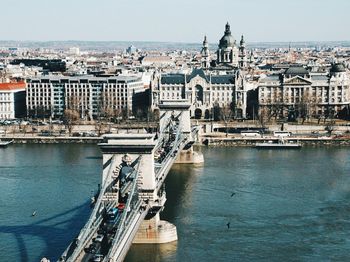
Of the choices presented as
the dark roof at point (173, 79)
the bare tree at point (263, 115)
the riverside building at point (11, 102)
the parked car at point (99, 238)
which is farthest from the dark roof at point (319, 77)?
the parked car at point (99, 238)

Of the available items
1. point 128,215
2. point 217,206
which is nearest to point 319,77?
point 217,206

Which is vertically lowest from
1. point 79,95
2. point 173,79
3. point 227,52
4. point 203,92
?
point 79,95

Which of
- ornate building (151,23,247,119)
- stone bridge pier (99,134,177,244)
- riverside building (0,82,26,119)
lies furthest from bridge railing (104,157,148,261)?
riverside building (0,82,26,119)

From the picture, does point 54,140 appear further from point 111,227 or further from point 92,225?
point 111,227

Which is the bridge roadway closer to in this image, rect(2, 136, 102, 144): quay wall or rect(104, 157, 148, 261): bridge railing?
rect(104, 157, 148, 261): bridge railing

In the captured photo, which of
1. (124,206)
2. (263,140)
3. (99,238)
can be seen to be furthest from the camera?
(263,140)

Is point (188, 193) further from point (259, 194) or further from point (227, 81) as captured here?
point (227, 81)

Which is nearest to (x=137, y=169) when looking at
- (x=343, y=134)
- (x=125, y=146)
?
(x=125, y=146)
